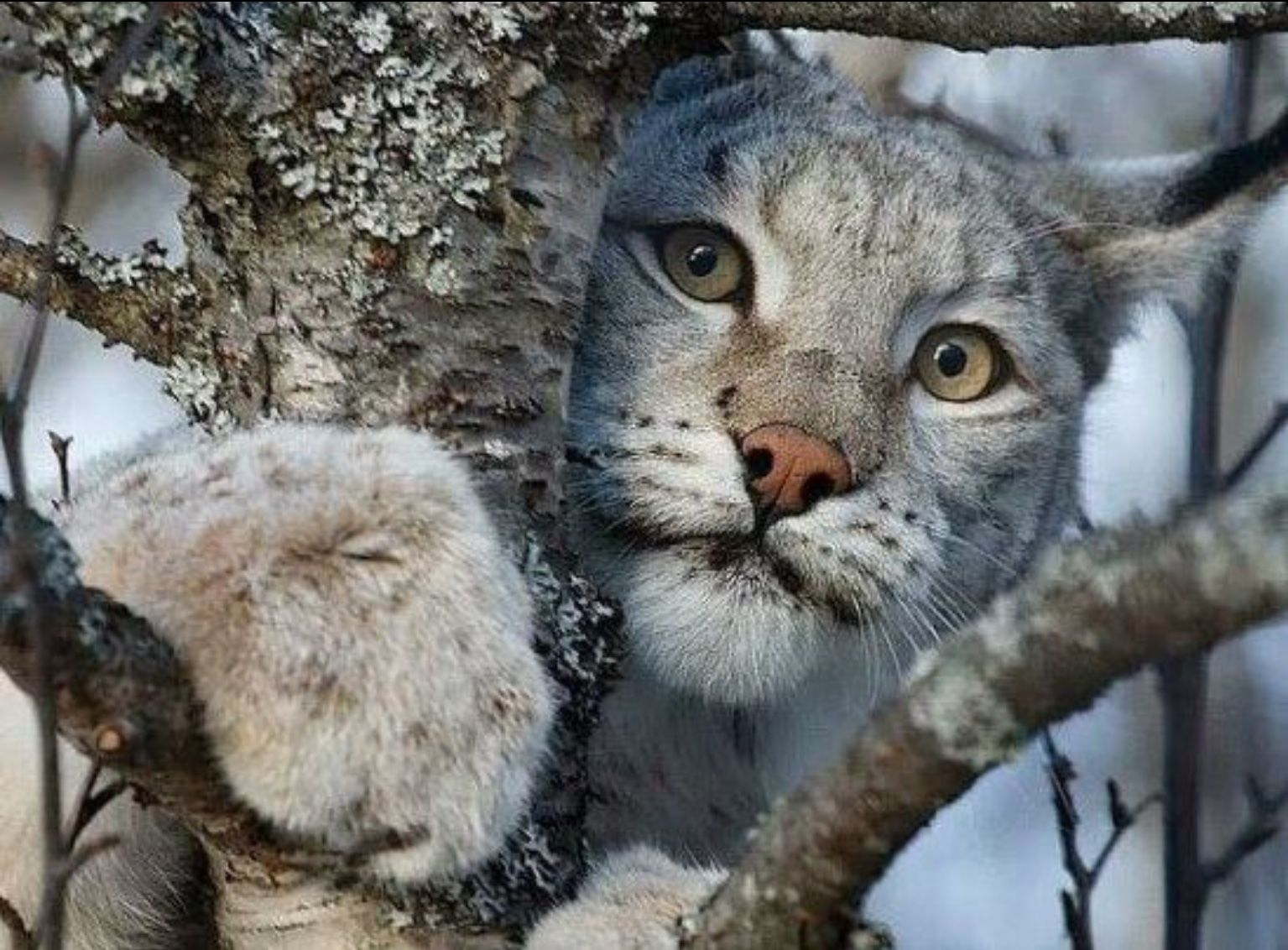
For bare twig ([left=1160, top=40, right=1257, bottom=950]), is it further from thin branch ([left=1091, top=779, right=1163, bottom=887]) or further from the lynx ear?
the lynx ear

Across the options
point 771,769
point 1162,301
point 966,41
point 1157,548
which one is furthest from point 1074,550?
point 1162,301

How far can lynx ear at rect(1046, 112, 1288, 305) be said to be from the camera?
11.5 feet

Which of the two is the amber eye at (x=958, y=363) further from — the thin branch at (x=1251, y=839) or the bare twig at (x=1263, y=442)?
the thin branch at (x=1251, y=839)

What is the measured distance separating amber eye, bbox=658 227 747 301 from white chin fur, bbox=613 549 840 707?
1.65ft

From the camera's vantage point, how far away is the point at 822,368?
2871mm

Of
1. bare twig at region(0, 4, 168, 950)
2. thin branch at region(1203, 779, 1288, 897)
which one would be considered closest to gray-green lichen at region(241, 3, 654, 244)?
bare twig at region(0, 4, 168, 950)

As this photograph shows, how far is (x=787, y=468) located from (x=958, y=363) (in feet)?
2.10

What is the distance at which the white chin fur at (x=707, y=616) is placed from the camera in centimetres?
271

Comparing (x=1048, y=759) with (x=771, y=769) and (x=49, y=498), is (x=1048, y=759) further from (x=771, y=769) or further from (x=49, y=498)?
(x=49, y=498)

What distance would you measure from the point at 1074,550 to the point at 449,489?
819mm

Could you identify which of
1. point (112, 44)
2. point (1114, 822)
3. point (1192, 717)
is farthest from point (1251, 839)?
point (112, 44)

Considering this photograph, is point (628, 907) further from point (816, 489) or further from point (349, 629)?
point (816, 489)

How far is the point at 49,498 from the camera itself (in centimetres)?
271

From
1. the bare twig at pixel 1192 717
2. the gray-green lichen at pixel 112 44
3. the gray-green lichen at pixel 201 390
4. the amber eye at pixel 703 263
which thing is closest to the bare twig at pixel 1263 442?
the bare twig at pixel 1192 717
